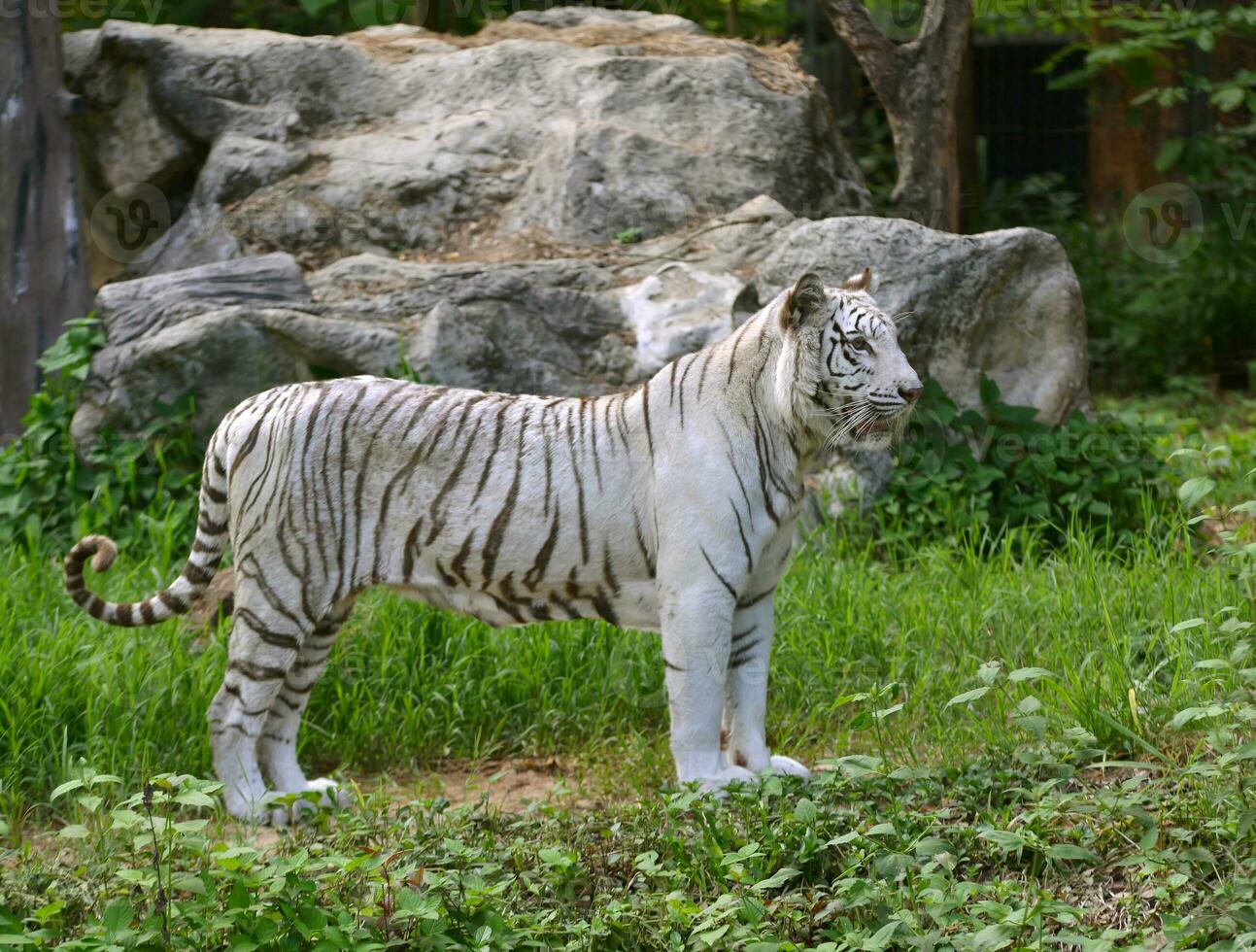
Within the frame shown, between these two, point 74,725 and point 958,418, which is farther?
point 958,418

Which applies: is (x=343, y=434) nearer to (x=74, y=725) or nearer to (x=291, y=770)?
(x=291, y=770)

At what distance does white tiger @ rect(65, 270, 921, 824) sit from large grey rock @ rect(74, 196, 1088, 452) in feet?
6.23

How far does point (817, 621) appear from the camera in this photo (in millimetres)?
5203

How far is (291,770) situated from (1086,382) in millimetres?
4242

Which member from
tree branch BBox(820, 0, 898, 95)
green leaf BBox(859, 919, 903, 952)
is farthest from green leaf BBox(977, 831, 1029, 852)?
tree branch BBox(820, 0, 898, 95)

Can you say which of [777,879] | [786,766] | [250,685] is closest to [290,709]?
[250,685]

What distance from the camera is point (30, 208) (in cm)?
722

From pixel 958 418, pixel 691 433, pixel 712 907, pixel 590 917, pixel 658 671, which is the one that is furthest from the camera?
pixel 958 418

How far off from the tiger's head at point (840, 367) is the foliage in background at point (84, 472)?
3103mm

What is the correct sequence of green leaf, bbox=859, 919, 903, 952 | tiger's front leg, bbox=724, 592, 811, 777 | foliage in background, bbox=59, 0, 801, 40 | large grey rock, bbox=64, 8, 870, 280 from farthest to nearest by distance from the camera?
1. foliage in background, bbox=59, 0, 801, 40
2. large grey rock, bbox=64, 8, 870, 280
3. tiger's front leg, bbox=724, 592, 811, 777
4. green leaf, bbox=859, 919, 903, 952

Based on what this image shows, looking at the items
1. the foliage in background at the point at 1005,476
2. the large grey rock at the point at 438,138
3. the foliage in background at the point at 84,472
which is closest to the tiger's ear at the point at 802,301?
the foliage in background at the point at 1005,476

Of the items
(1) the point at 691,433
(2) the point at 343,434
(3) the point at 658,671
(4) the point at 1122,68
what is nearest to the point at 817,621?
(3) the point at 658,671

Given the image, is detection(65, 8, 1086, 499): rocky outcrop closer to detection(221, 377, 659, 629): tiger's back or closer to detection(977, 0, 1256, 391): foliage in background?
detection(221, 377, 659, 629): tiger's back

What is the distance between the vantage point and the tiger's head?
12.9ft
